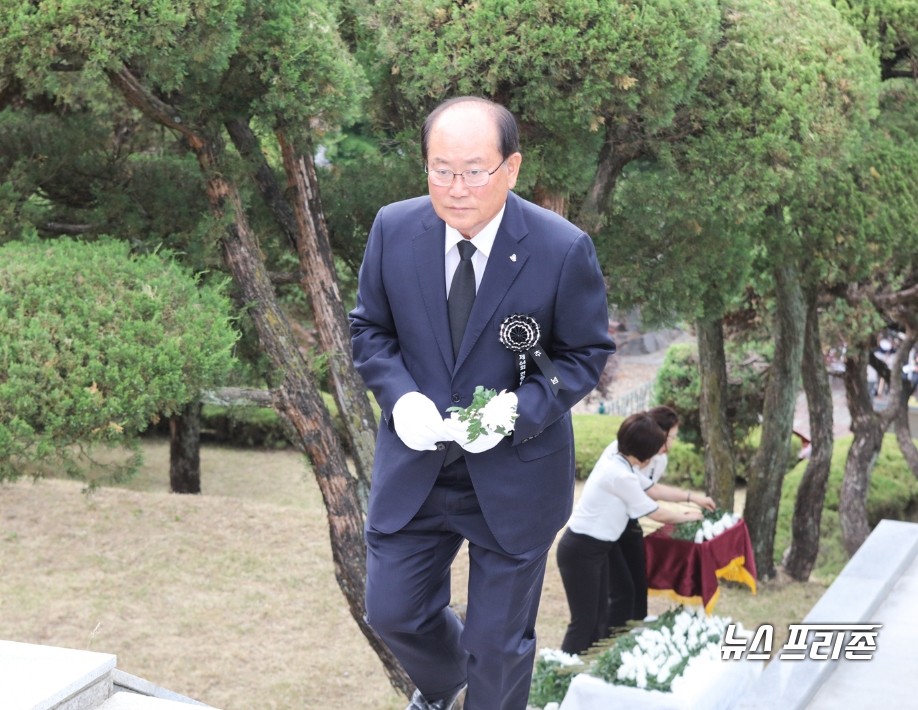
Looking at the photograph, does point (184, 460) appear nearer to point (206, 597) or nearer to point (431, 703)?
point (206, 597)

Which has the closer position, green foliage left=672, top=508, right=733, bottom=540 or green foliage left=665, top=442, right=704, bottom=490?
green foliage left=672, top=508, right=733, bottom=540

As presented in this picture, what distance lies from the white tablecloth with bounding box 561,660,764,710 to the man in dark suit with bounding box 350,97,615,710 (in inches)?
67.4

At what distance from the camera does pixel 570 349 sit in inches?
124

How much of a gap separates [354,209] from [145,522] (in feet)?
17.0

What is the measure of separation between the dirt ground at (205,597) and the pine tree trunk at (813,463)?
366 mm

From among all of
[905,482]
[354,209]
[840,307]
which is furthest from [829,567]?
[354,209]

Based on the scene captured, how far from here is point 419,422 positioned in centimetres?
295

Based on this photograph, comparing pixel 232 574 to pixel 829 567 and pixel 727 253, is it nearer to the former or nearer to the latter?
pixel 727 253

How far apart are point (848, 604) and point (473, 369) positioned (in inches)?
102

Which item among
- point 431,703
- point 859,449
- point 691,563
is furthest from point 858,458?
point 431,703

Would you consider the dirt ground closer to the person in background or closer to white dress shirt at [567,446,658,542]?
the person in background

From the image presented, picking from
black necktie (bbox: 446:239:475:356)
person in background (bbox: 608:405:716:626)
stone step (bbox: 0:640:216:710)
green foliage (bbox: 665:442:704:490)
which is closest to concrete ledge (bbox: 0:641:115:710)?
stone step (bbox: 0:640:216:710)

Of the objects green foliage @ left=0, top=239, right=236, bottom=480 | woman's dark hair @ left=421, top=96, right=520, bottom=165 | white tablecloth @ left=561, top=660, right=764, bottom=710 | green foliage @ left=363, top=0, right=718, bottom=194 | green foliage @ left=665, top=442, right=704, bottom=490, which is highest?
green foliage @ left=363, top=0, right=718, bottom=194

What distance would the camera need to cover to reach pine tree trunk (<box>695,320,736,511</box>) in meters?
10.8
